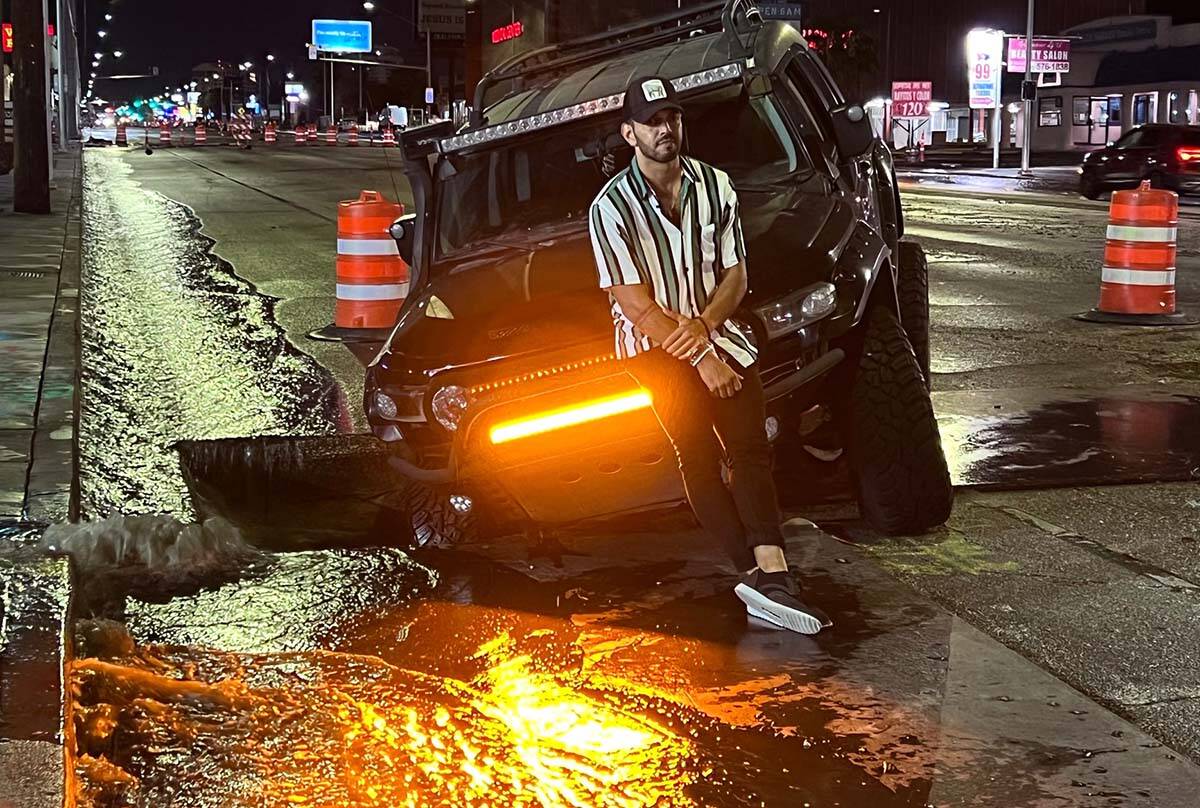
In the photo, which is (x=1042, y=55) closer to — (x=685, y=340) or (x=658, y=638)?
(x=685, y=340)

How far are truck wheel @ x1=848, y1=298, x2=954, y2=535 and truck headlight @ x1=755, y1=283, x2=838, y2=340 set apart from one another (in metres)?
0.40

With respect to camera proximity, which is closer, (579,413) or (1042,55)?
(579,413)

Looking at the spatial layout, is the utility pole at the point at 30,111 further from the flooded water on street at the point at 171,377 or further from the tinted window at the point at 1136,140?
the tinted window at the point at 1136,140

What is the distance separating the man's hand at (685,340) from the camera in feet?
15.8

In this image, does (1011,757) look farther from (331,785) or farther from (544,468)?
(544,468)

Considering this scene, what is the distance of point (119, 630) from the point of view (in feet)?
16.3

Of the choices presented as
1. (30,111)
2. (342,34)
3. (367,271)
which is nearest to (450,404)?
(367,271)

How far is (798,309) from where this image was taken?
215 inches

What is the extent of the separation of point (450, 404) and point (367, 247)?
547 centimetres

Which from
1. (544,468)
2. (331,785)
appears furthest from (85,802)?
(544,468)

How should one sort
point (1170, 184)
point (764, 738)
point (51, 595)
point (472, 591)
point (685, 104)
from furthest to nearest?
point (1170, 184) < point (685, 104) < point (472, 591) < point (51, 595) < point (764, 738)

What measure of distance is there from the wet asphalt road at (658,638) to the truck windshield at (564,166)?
53.6 inches

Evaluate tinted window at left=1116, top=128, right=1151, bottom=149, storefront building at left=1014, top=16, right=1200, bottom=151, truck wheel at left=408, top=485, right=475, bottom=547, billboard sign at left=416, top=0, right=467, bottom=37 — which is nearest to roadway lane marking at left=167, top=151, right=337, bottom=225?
tinted window at left=1116, top=128, right=1151, bottom=149

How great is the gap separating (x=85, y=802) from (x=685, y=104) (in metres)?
4.02
